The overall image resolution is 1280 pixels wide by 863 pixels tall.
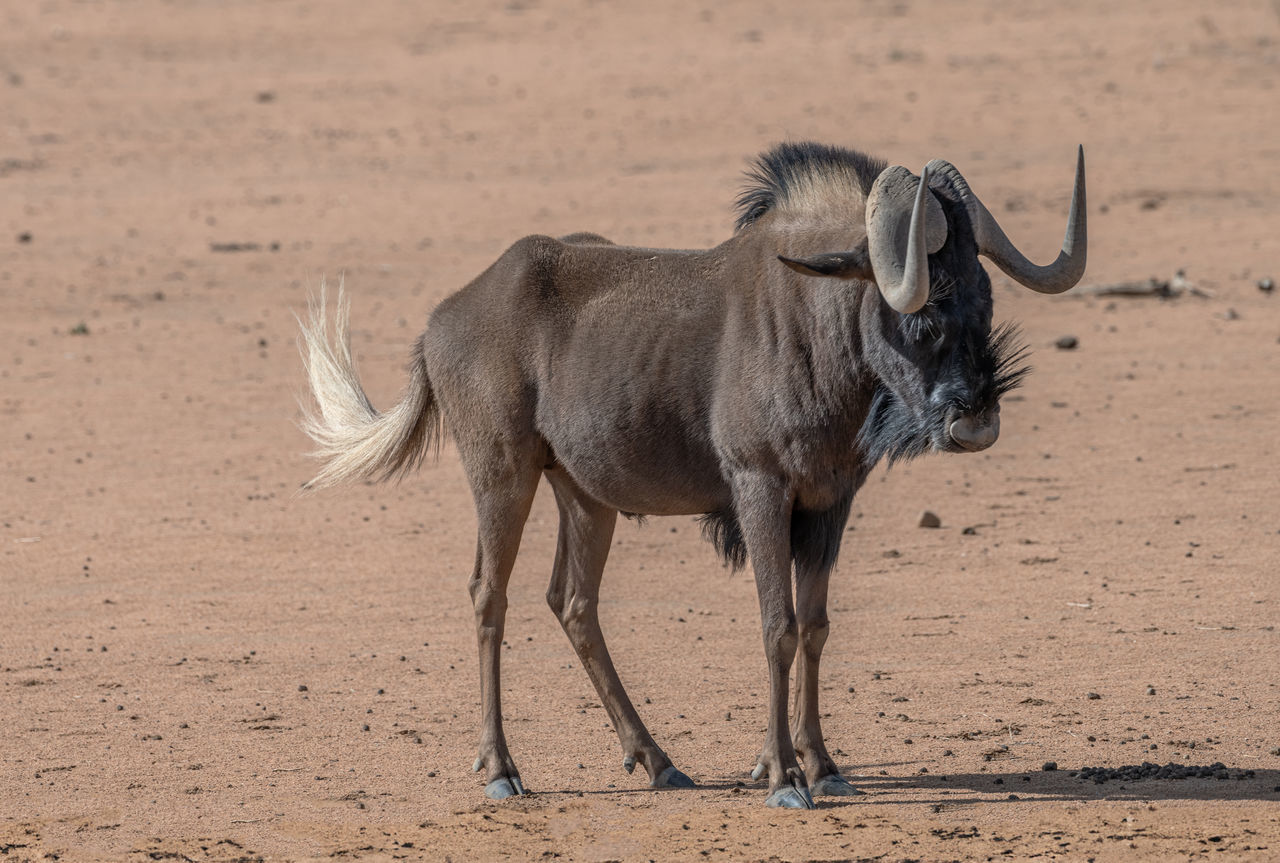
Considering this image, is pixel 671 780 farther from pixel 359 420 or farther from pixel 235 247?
pixel 235 247

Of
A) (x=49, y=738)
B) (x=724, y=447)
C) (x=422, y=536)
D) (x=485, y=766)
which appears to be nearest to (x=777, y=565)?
(x=724, y=447)

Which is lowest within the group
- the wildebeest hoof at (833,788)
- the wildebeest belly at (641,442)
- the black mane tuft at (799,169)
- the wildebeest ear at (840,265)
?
the wildebeest hoof at (833,788)

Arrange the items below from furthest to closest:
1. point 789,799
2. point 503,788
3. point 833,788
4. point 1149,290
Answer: point 1149,290, point 503,788, point 833,788, point 789,799

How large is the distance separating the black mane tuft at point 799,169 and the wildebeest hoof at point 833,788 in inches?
79.4

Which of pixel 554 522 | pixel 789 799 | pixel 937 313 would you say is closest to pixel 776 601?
pixel 789 799

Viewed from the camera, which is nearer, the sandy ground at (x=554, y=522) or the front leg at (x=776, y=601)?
the front leg at (x=776, y=601)

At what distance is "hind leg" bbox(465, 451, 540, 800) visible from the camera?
6.62m

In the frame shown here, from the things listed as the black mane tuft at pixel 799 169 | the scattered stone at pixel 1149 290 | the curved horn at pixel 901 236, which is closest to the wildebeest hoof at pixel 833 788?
the curved horn at pixel 901 236

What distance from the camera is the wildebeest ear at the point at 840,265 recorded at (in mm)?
5695

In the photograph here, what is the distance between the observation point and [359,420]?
737 cm

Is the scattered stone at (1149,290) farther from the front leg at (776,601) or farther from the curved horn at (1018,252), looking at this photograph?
the front leg at (776,601)

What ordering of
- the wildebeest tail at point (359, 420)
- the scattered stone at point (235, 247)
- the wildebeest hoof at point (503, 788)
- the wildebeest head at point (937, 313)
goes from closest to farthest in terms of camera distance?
the wildebeest head at point (937, 313) → the wildebeest hoof at point (503, 788) → the wildebeest tail at point (359, 420) → the scattered stone at point (235, 247)

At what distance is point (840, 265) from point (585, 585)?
1769 mm

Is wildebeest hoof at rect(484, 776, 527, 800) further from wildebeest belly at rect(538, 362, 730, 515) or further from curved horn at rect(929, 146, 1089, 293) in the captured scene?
curved horn at rect(929, 146, 1089, 293)
